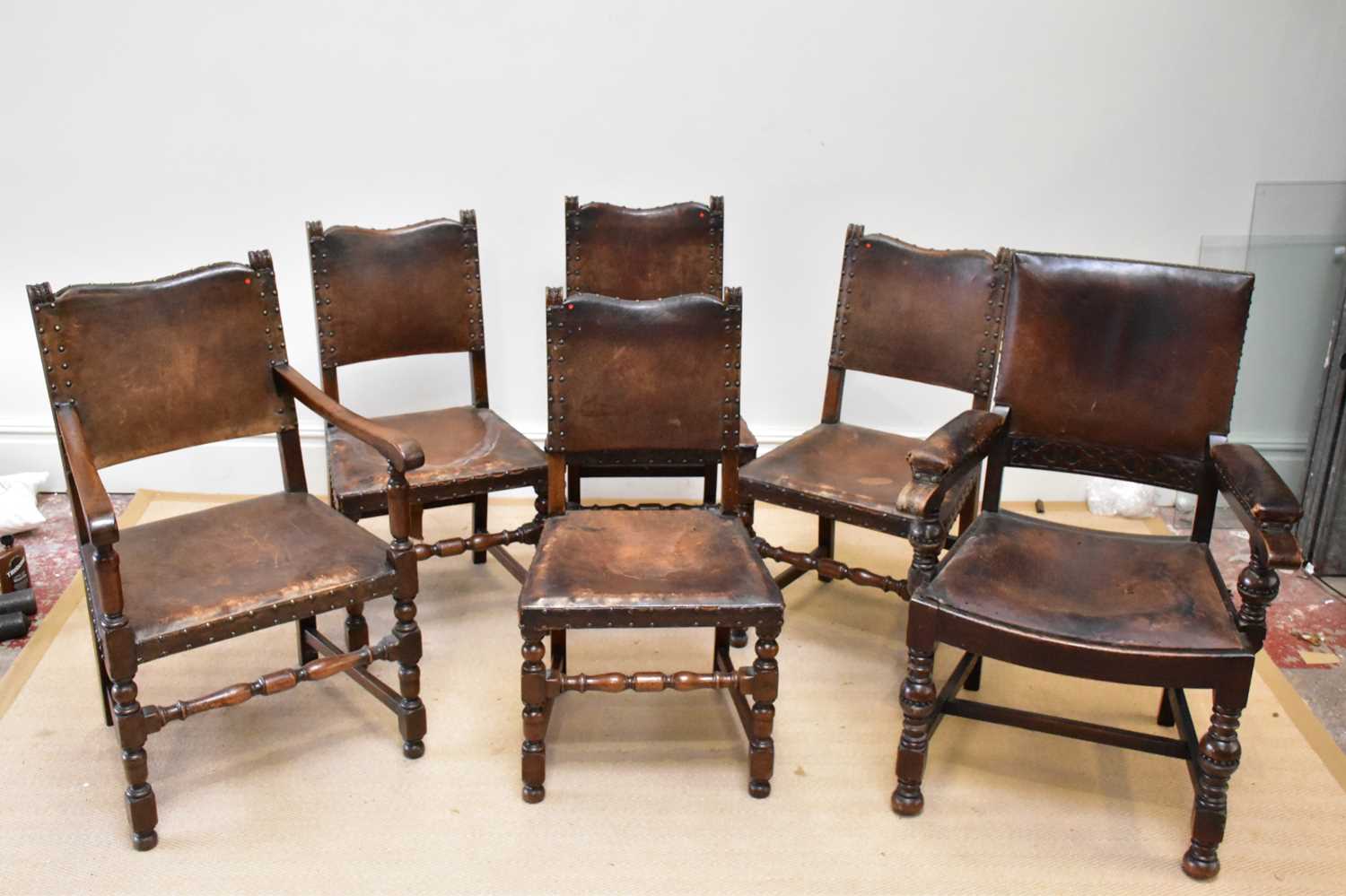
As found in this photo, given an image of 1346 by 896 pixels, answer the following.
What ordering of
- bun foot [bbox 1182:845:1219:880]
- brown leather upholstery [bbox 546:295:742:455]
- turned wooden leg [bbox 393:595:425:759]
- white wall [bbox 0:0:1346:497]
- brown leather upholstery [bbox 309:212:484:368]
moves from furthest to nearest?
white wall [bbox 0:0:1346:497] → brown leather upholstery [bbox 309:212:484:368] → brown leather upholstery [bbox 546:295:742:455] → turned wooden leg [bbox 393:595:425:759] → bun foot [bbox 1182:845:1219:880]

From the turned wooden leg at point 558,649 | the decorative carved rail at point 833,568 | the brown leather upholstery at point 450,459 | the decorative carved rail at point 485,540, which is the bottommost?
the turned wooden leg at point 558,649

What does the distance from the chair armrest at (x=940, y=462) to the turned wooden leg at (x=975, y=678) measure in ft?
1.96

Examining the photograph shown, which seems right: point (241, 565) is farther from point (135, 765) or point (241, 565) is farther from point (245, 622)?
point (135, 765)

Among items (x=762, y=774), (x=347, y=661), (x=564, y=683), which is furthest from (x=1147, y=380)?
(x=347, y=661)

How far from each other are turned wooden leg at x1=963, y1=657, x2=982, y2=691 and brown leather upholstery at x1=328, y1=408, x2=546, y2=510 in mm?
1217

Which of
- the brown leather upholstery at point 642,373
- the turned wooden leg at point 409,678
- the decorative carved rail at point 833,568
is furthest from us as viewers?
the decorative carved rail at point 833,568

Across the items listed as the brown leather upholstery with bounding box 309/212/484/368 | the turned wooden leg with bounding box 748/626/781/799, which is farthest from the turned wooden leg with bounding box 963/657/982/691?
the brown leather upholstery with bounding box 309/212/484/368

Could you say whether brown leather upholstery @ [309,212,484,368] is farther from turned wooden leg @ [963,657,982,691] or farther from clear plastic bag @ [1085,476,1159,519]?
clear plastic bag @ [1085,476,1159,519]

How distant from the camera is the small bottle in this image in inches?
131

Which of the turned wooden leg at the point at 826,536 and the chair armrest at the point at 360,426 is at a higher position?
the chair armrest at the point at 360,426

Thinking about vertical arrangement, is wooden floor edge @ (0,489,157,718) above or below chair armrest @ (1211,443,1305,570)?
below

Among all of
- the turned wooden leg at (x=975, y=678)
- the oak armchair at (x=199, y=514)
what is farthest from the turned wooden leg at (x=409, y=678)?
the turned wooden leg at (x=975, y=678)

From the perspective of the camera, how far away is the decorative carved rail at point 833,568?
123 inches

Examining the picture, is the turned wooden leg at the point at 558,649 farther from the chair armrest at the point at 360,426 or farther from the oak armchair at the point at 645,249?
the oak armchair at the point at 645,249
